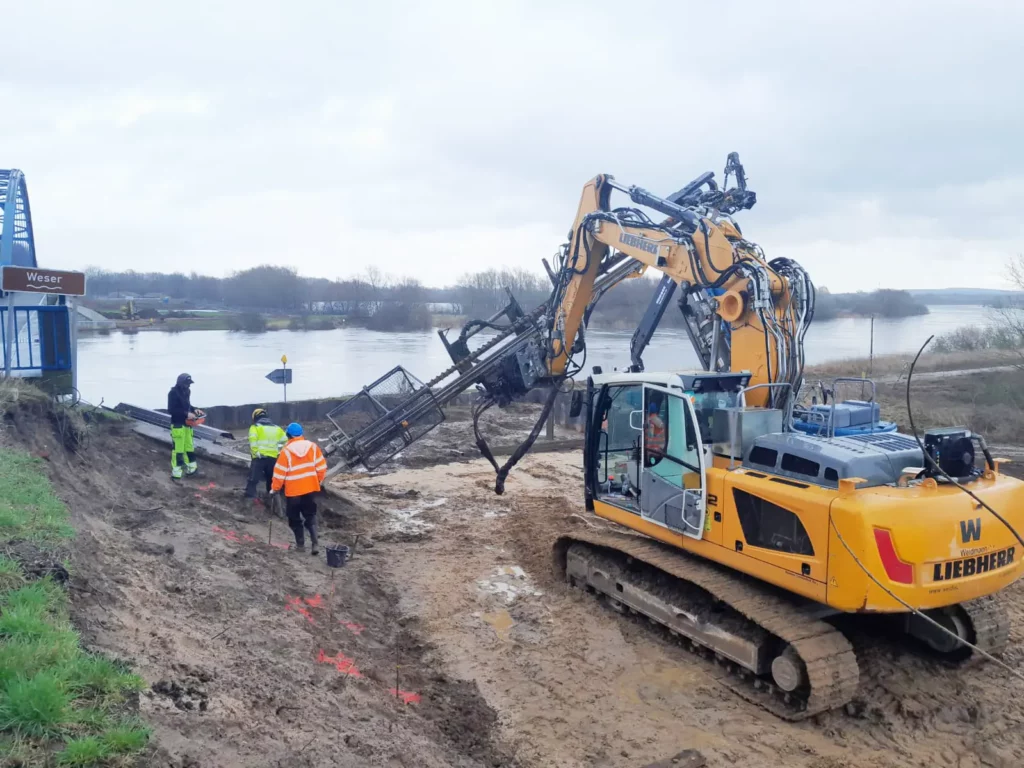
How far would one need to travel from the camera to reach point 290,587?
7.04 meters

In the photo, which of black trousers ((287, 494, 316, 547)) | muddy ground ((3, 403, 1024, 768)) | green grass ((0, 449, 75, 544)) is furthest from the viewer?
black trousers ((287, 494, 316, 547))

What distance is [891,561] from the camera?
15.9ft

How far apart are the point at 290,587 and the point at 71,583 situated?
2466mm

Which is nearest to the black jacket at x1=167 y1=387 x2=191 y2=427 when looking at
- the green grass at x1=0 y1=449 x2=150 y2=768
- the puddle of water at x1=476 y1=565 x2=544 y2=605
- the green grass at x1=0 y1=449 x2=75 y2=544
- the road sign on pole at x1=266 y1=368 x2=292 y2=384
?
the green grass at x1=0 y1=449 x2=75 y2=544

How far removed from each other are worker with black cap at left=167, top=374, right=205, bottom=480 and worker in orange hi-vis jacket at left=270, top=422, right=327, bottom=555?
2.40 metres

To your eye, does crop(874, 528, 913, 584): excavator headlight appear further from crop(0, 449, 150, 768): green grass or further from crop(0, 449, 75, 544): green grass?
crop(0, 449, 75, 544): green grass

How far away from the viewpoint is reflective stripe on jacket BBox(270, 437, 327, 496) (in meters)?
8.09

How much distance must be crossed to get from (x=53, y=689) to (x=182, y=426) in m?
7.25

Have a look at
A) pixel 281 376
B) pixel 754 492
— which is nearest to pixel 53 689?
pixel 754 492

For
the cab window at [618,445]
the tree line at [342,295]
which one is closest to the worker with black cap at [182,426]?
the cab window at [618,445]

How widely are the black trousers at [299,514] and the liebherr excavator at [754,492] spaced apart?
9.14 ft

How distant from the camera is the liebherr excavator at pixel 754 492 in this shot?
5.01 m

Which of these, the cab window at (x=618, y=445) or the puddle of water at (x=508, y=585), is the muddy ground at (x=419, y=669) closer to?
the puddle of water at (x=508, y=585)

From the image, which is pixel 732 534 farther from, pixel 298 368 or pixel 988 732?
pixel 298 368
